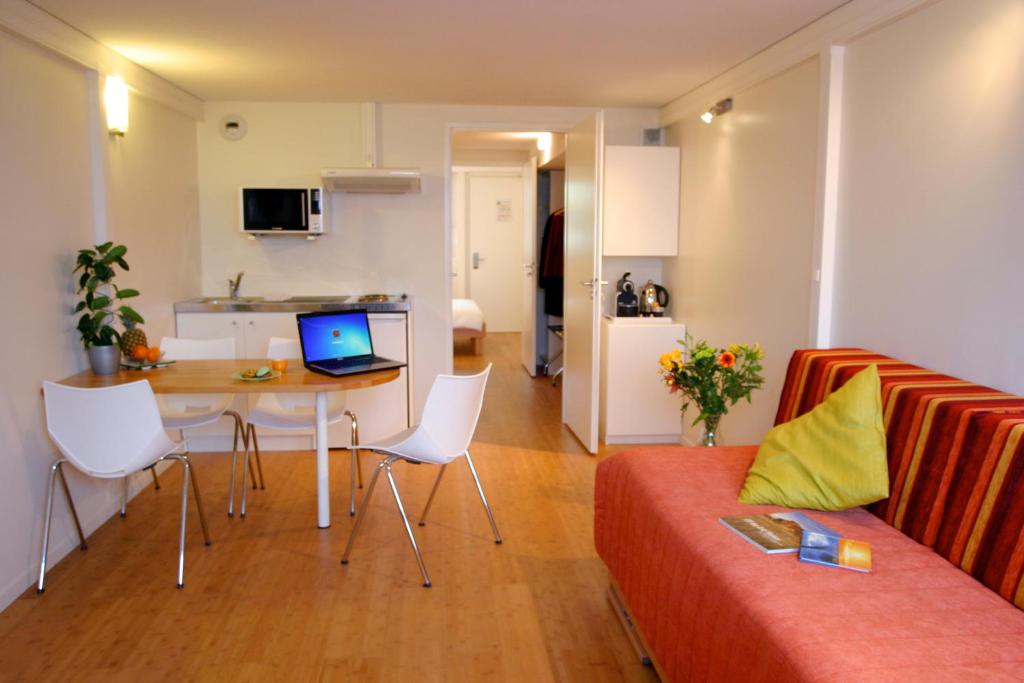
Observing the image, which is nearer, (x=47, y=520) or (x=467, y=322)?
(x=47, y=520)

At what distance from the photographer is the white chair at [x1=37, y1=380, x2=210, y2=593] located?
9.39 feet

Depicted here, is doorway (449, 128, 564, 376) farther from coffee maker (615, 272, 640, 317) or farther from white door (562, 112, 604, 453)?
coffee maker (615, 272, 640, 317)

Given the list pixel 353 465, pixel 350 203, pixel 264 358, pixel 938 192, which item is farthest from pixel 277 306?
pixel 938 192

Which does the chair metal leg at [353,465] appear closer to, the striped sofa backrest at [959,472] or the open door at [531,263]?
the striped sofa backrest at [959,472]

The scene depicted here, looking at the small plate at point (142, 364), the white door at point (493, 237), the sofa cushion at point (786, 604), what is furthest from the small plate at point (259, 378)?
the white door at point (493, 237)

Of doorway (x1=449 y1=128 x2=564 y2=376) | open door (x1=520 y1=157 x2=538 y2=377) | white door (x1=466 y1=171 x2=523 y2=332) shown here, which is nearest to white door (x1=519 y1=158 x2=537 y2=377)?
open door (x1=520 y1=157 x2=538 y2=377)

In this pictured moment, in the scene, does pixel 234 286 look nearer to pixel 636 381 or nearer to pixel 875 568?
pixel 636 381

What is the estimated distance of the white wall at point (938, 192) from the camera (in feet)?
7.77

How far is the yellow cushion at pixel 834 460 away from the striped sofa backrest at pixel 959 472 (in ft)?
0.22

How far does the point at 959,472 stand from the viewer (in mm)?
2070

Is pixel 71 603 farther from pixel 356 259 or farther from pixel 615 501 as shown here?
pixel 356 259

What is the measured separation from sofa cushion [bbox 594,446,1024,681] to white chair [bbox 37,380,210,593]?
1.79 meters

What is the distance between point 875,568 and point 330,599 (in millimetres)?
1901

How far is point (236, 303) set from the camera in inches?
188
